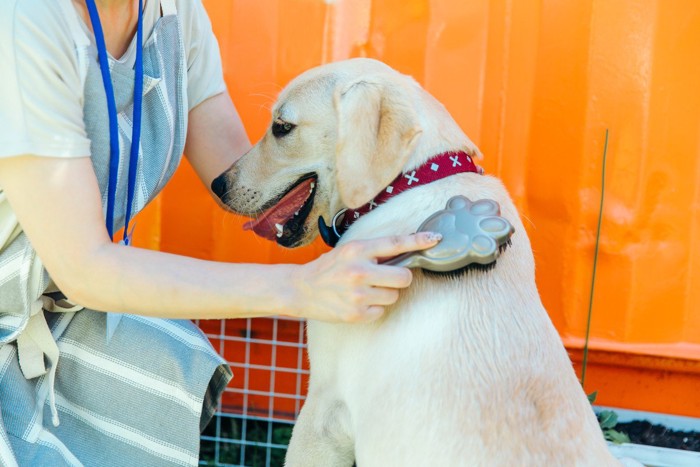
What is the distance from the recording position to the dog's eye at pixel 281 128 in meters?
2.18

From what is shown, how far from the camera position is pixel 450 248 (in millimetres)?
1609

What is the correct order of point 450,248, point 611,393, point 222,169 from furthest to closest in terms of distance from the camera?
point 611,393 < point 222,169 < point 450,248

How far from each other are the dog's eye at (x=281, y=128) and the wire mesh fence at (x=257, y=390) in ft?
3.31

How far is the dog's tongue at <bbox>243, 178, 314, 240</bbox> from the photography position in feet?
7.16

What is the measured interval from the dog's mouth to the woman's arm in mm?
480

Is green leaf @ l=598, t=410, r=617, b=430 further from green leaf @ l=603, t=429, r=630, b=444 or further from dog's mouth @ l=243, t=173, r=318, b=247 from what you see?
dog's mouth @ l=243, t=173, r=318, b=247

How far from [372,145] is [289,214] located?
1.45 feet

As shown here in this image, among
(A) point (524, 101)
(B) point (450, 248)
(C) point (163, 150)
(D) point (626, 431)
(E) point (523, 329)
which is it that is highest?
(A) point (524, 101)

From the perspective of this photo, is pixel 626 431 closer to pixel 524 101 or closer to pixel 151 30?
pixel 524 101

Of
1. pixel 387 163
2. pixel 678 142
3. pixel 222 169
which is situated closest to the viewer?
pixel 387 163

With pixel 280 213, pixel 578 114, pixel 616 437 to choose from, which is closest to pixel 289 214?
pixel 280 213

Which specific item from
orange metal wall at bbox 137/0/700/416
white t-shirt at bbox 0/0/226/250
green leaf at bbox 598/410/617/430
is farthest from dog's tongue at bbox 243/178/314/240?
green leaf at bbox 598/410/617/430

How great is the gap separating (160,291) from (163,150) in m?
0.59

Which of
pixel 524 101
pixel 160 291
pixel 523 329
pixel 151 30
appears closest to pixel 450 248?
pixel 523 329
